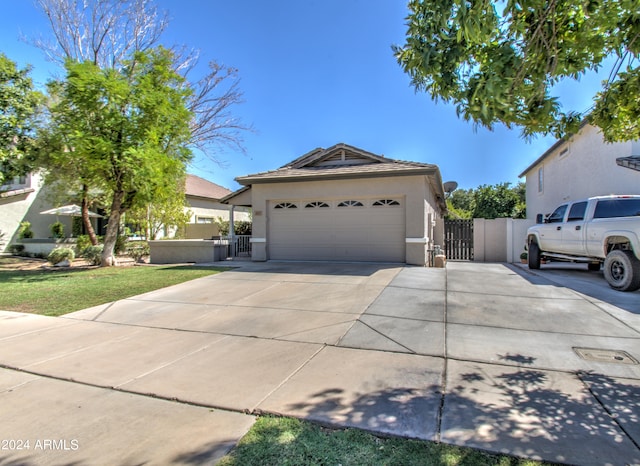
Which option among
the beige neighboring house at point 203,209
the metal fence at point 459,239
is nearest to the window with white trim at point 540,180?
the metal fence at point 459,239

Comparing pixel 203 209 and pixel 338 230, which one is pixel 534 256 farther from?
pixel 203 209

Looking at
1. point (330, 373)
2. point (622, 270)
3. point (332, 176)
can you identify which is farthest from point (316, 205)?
point (330, 373)

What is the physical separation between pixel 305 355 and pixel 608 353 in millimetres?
3853

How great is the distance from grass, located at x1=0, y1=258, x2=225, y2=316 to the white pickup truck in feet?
36.1

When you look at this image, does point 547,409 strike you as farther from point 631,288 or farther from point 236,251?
point 236,251

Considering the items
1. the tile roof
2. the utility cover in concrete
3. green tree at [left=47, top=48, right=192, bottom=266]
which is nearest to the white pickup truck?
the utility cover in concrete

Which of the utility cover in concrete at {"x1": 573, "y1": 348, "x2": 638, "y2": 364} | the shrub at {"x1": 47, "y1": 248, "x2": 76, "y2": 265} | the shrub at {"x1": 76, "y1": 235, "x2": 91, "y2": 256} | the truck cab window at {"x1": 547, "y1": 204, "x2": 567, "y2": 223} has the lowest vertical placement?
the utility cover in concrete at {"x1": 573, "y1": 348, "x2": 638, "y2": 364}

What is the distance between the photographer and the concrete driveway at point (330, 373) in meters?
2.75

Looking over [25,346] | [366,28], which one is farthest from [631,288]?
[25,346]

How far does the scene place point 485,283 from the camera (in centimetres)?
906

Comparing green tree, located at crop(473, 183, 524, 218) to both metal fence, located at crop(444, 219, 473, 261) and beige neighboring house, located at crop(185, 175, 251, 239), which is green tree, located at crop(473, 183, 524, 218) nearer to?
metal fence, located at crop(444, 219, 473, 261)

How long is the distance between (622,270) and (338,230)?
827 cm

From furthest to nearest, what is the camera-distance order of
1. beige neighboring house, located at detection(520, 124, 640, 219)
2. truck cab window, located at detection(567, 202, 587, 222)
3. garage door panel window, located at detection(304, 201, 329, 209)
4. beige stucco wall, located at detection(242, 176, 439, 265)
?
1. garage door panel window, located at detection(304, 201, 329, 209)
2. beige stucco wall, located at detection(242, 176, 439, 265)
3. beige neighboring house, located at detection(520, 124, 640, 219)
4. truck cab window, located at detection(567, 202, 587, 222)

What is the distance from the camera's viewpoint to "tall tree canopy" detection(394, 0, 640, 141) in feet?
9.23
